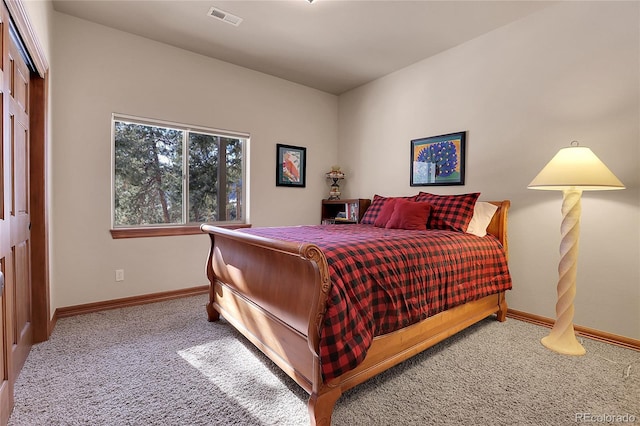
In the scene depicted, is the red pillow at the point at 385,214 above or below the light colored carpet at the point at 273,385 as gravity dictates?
above

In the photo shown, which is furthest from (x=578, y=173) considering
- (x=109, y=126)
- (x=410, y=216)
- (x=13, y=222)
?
(x=109, y=126)

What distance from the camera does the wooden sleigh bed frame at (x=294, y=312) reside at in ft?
4.48

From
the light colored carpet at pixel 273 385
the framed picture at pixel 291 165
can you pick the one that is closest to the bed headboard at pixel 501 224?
the light colored carpet at pixel 273 385

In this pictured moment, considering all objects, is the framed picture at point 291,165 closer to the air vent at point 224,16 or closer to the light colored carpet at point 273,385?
the air vent at point 224,16

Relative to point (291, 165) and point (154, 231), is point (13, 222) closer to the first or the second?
point (154, 231)

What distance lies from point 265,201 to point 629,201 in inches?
134

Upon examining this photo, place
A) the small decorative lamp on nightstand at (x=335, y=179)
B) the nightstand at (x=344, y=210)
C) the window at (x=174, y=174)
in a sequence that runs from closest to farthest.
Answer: the window at (x=174, y=174) < the nightstand at (x=344, y=210) < the small decorative lamp on nightstand at (x=335, y=179)

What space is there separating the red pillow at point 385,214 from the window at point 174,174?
1718mm

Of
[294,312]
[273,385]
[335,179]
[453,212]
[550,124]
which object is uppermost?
[550,124]

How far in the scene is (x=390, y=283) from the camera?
1.68 meters

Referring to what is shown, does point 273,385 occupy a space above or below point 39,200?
below

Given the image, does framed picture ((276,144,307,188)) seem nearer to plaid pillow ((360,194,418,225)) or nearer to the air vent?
plaid pillow ((360,194,418,225))

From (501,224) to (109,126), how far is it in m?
3.69

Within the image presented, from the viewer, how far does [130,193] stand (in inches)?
123
